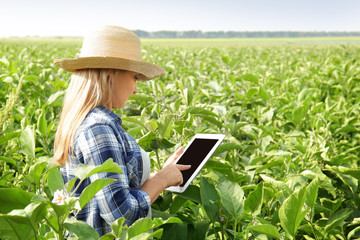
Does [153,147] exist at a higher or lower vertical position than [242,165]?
higher

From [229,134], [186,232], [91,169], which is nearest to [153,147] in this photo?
[186,232]

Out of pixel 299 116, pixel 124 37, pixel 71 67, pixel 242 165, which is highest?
pixel 124 37

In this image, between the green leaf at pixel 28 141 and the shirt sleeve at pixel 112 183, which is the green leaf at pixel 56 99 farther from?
the shirt sleeve at pixel 112 183

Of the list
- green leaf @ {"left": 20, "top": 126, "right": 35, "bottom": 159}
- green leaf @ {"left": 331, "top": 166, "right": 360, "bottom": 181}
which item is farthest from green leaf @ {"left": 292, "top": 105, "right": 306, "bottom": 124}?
green leaf @ {"left": 20, "top": 126, "right": 35, "bottom": 159}

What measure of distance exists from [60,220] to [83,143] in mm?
589

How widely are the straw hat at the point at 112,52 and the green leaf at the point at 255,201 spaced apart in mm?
729

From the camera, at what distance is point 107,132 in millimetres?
1723

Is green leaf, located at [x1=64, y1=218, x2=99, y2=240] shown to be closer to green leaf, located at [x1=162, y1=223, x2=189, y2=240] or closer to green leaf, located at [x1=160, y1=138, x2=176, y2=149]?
green leaf, located at [x1=162, y1=223, x2=189, y2=240]

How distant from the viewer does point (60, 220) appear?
3.76 feet

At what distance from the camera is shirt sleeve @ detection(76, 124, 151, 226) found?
1643mm

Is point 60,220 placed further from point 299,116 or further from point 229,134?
point 299,116

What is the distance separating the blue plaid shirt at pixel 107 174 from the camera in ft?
5.41

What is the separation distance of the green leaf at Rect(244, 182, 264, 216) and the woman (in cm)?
32

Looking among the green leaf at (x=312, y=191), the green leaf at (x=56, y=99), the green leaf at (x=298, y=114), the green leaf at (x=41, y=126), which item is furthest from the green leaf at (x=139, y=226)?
the green leaf at (x=298, y=114)
